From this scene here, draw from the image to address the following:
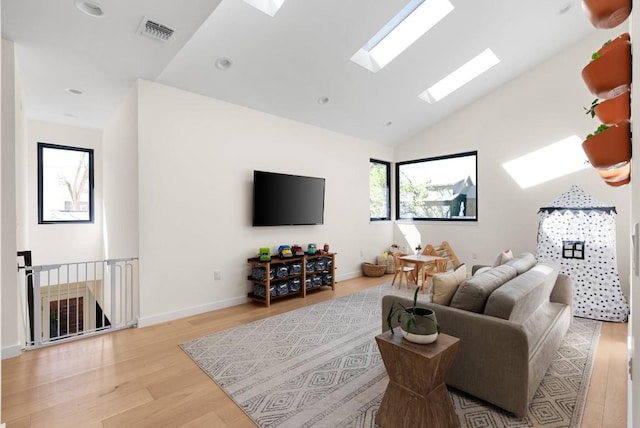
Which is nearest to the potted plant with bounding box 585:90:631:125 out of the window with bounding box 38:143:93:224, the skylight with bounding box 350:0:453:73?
the skylight with bounding box 350:0:453:73

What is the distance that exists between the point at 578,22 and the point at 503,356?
4889mm

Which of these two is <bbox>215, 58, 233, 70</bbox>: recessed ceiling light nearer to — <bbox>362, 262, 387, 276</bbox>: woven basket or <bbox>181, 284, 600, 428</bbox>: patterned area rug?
<bbox>181, 284, 600, 428</bbox>: patterned area rug

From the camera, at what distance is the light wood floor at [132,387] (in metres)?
1.95

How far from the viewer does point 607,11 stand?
912 mm

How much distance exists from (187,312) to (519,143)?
5.71 metres

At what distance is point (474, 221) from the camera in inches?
223

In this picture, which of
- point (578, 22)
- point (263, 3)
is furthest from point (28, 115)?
point (578, 22)

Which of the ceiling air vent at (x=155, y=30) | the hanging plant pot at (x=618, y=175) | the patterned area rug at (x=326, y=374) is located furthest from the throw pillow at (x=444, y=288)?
the ceiling air vent at (x=155, y=30)

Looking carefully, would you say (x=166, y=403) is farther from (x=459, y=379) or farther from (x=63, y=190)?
(x=63, y=190)

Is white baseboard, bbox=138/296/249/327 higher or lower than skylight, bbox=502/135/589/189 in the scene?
lower

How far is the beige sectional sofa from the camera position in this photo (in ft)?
6.07

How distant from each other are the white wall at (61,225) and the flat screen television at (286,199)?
3428 millimetres

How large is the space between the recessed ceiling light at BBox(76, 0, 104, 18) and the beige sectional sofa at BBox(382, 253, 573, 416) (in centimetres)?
334

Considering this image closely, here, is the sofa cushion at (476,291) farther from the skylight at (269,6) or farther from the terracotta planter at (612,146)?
the skylight at (269,6)
